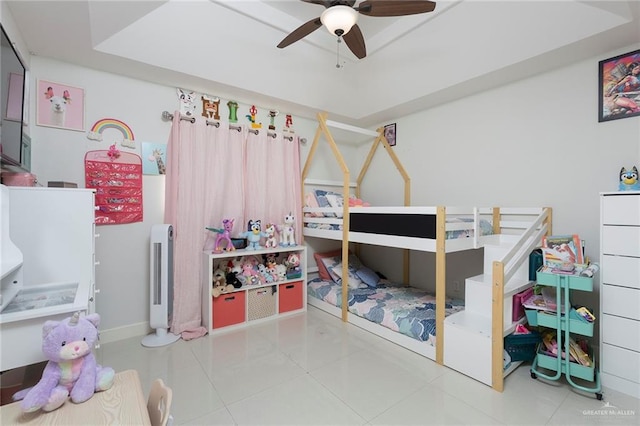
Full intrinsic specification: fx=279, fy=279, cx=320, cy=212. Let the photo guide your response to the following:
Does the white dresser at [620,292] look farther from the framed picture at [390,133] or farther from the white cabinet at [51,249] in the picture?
the white cabinet at [51,249]

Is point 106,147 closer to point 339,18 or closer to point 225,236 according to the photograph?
point 225,236

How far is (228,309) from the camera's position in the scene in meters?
2.96

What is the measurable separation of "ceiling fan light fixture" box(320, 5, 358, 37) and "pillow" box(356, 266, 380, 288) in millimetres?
2744

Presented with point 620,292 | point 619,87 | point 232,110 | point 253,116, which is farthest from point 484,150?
point 232,110

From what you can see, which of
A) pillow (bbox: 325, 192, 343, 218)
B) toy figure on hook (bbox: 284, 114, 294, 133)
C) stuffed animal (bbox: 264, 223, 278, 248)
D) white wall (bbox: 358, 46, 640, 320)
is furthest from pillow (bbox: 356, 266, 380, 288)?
toy figure on hook (bbox: 284, 114, 294, 133)

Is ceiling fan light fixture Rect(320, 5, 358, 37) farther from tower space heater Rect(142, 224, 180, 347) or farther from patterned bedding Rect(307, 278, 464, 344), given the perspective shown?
patterned bedding Rect(307, 278, 464, 344)

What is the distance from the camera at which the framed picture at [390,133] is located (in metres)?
4.07

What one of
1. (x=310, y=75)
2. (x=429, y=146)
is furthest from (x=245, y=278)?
(x=429, y=146)

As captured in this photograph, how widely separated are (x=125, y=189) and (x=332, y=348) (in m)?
2.51

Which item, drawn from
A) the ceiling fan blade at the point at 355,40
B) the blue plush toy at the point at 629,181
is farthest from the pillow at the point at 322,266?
the blue plush toy at the point at 629,181

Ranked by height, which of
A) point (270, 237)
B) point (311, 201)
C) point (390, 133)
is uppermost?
point (390, 133)

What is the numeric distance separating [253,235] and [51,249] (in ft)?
5.64

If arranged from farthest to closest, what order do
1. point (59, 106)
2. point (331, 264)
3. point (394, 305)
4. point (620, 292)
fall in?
point (331, 264) → point (394, 305) → point (59, 106) → point (620, 292)

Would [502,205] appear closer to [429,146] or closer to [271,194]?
[429,146]
